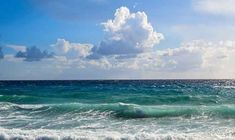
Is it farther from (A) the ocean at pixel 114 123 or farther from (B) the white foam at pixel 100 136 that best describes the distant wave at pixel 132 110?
(B) the white foam at pixel 100 136

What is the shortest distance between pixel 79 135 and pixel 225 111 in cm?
1226

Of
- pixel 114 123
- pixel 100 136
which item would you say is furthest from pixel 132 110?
pixel 100 136

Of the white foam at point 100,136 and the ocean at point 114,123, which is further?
the ocean at point 114,123

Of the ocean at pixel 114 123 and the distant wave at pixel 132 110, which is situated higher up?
the distant wave at pixel 132 110

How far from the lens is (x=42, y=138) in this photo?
1595 cm

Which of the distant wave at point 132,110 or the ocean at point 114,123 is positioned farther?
the distant wave at point 132,110

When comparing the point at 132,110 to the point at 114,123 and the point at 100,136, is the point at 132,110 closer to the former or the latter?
the point at 114,123

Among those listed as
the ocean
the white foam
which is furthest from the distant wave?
the white foam

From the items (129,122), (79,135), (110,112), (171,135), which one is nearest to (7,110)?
(110,112)

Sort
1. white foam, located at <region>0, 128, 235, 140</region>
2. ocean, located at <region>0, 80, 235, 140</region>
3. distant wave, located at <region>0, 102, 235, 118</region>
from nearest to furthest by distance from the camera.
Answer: white foam, located at <region>0, 128, 235, 140</region> → ocean, located at <region>0, 80, 235, 140</region> → distant wave, located at <region>0, 102, 235, 118</region>

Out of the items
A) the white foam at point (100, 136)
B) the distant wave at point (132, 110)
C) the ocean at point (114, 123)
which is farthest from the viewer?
the distant wave at point (132, 110)

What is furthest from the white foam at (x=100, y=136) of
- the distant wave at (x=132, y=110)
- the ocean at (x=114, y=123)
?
the distant wave at (x=132, y=110)

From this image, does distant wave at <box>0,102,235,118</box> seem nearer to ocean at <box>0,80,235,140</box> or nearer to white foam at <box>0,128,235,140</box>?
ocean at <box>0,80,235,140</box>

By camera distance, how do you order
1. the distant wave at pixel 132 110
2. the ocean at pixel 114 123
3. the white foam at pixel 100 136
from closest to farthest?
the white foam at pixel 100 136, the ocean at pixel 114 123, the distant wave at pixel 132 110
